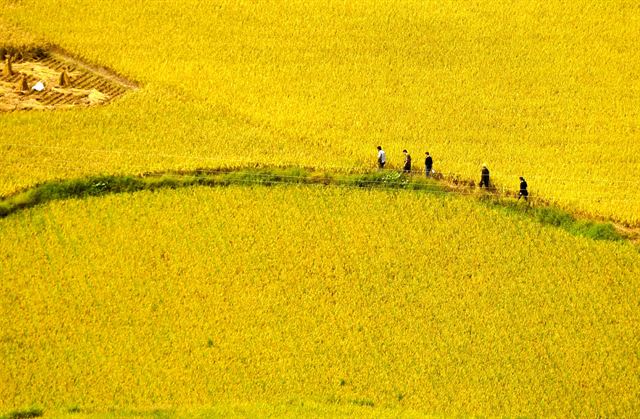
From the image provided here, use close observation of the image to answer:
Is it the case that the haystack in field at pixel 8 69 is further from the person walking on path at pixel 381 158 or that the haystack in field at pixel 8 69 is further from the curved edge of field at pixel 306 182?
the person walking on path at pixel 381 158

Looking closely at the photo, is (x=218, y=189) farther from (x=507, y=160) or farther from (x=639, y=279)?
(x=639, y=279)

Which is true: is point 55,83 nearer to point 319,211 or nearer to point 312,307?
point 319,211

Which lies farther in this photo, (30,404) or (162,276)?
(162,276)

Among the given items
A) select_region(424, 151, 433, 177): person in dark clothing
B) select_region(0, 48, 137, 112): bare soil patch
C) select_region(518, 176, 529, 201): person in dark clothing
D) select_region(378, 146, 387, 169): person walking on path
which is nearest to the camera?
select_region(518, 176, 529, 201): person in dark clothing

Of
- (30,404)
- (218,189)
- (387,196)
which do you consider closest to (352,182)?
(387,196)

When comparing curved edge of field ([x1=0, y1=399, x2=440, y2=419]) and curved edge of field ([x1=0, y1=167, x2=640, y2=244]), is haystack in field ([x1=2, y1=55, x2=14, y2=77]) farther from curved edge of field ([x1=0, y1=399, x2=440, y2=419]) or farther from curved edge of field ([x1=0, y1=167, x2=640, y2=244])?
curved edge of field ([x1=0, y1=399, x2=440, y2=419])

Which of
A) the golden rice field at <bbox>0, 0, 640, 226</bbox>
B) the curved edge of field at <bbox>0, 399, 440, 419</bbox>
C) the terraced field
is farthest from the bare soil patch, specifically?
the curved edge of field at <bbox>0, 399, 440, 419</bbox>

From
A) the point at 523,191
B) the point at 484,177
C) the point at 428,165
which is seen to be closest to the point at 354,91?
the point at 428,165
